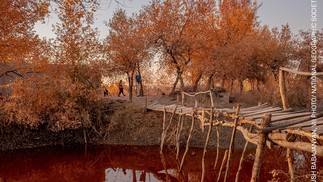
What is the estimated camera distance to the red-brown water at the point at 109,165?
1338cm

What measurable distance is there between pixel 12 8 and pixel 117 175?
327 inches

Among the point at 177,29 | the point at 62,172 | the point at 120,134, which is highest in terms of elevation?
the point at 177,29

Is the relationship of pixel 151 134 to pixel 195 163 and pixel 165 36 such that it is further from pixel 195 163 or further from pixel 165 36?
pixel 165 36

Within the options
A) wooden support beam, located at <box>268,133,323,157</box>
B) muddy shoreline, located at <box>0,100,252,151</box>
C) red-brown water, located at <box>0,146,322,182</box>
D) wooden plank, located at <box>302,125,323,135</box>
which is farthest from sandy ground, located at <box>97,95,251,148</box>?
wooden plank, located at <box>302,125,323,135</box>

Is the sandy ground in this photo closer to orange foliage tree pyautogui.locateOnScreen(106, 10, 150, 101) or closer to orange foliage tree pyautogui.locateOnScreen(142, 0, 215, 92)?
orange foliage tree pyautogui.locateOnScreen(106, 10, 150, 101)

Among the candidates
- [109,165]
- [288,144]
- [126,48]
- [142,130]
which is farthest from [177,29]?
[288,144]

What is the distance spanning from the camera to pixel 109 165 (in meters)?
15.5

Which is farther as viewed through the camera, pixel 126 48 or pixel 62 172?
pixel 126 48

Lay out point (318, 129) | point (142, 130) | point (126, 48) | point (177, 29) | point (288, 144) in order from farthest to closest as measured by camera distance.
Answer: point (177, 29) < point (126, 48) < point (142, 130) < point (288, 144) < point (318, 129)

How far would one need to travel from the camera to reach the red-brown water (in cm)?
1338

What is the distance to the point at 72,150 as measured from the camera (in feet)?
60.2

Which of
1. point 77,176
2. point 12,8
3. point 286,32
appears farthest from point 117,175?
point 286,32

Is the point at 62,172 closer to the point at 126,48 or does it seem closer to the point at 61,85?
the point at 61,85

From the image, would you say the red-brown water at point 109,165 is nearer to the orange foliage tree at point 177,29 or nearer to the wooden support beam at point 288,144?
the wooden support beam at point 288,144
